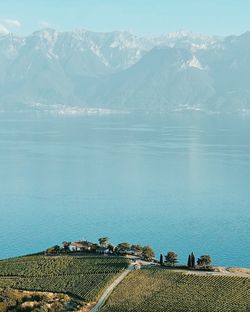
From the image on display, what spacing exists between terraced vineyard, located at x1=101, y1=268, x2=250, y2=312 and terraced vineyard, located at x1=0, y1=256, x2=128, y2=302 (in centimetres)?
333

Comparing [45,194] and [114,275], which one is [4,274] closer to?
[114,275]

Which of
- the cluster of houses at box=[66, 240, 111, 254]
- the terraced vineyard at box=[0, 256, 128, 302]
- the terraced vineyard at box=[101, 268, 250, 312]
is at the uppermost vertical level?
the terraced vineyard at box=[101, 268, 250, 312]

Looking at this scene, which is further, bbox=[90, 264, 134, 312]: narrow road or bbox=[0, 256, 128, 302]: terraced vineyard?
bbox=[0, 256, 128, 302]: terraced vineyard

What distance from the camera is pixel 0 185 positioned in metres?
197

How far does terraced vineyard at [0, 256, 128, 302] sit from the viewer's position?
7312 cm

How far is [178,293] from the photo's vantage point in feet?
229

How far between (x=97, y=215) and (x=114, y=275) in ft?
252

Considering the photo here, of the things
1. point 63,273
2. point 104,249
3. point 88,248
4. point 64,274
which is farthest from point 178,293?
point 88,248

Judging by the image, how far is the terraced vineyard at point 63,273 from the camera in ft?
240

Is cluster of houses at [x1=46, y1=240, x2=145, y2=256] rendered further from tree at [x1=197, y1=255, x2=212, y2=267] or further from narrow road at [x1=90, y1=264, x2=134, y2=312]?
tree at [x1=197, y1=255, x2=212, y2=267]

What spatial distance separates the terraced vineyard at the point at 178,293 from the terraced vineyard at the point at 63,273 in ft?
10.9

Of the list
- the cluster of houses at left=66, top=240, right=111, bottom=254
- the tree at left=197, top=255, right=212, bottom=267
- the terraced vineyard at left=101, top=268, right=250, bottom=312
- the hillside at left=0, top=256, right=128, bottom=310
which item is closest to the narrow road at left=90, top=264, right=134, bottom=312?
the hillside at left=0, top=256, right=128, bottom=310

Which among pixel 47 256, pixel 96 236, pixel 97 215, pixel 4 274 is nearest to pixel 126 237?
pixel 96 236

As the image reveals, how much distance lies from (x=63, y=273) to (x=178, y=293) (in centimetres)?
1802
